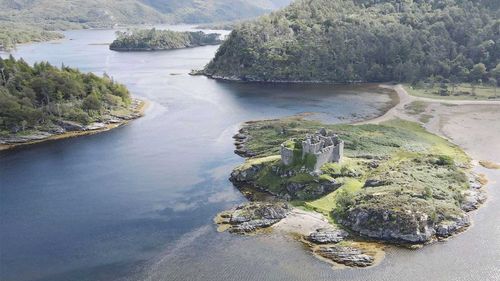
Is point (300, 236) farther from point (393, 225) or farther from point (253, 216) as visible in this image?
point (393, 225)

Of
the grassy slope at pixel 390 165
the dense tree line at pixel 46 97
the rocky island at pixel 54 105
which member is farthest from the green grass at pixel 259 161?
the dense tree line at pixel 46 97

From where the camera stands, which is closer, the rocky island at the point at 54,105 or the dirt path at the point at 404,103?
the rocky island at the point at 54,105

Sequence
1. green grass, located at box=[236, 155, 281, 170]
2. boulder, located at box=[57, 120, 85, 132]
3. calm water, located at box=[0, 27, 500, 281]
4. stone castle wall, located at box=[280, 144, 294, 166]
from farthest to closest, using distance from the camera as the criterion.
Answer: boulder, located at box=[57, 120, 85, 132], green grass, located at box=[236, 155, 281, 170], stone castle wall, located at box=[280, 144, 294, 166], calm water, located at box=[0, 27, 500, 281]

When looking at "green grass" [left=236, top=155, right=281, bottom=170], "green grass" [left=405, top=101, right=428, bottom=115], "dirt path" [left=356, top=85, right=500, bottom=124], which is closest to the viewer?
"green grass" [left=236, top=155, right=281, bottom=170]

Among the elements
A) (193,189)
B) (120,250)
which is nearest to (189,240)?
(120,250)

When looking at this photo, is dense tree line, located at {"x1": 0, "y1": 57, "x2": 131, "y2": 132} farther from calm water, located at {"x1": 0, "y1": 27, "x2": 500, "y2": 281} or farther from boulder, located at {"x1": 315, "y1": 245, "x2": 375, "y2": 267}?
boulder, located at {"x1": 315, "y1": 245, "x2": 375, "y2": 267}

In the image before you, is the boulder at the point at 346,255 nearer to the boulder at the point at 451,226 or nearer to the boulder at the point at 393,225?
the boulder at the point at 393,225

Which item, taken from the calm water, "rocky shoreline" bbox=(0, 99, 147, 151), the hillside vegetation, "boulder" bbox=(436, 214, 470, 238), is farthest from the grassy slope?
"rocky shoreline" bbox=(0, 99, 147, 151)
